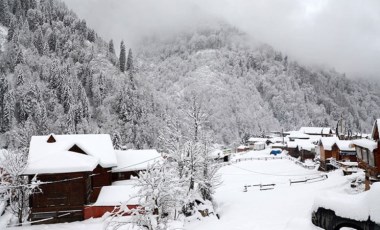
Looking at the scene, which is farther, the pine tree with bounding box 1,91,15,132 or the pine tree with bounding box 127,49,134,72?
the pine tree with bounding box 127,49,134,72

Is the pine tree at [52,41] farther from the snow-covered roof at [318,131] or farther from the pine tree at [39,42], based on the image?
the snow-covered roof at [318,131]

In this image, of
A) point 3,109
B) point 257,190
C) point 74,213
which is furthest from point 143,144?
point 74,213

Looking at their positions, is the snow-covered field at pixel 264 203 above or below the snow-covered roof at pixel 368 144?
below

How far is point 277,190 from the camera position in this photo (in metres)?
42.0

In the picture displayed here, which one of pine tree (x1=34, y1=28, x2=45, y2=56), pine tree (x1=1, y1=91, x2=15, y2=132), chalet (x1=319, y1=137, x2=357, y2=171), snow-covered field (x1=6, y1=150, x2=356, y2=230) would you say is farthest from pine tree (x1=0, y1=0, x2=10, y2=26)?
chalet (x1=319, y1=137, x2=357, y2=171)

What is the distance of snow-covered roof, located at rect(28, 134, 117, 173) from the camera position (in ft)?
98.9

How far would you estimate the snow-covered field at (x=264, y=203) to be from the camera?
25.2 m

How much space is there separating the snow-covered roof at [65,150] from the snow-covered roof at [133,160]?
3.38 meters

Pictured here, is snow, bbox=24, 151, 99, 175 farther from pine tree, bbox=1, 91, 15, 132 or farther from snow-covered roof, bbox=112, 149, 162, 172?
pine tree, bbox=1, 91, 15, 132

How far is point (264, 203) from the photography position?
34219mm

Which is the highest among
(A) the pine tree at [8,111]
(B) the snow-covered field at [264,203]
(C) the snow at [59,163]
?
(A) the pine tree at [8,111]

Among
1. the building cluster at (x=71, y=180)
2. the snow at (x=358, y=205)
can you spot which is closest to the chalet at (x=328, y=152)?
the building cluster at (x=71, y=180)

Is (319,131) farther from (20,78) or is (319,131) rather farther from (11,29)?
(11,29)

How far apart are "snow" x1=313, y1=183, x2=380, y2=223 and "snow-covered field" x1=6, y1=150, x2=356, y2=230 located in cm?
277
